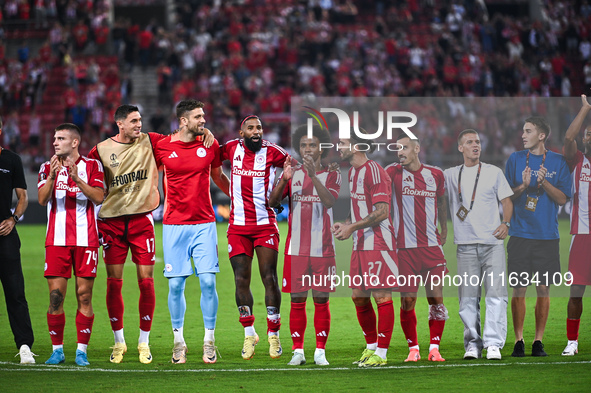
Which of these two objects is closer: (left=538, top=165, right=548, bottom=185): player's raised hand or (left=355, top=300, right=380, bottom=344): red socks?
(left=355, top=300, right=380, bottom=344): red socks

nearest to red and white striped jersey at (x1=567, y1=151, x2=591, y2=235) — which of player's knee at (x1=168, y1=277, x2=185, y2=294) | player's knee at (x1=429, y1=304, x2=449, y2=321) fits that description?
player's knee at (x1=429, y1=304, x2=449, y2=321)

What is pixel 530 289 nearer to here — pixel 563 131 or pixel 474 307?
pixel 474 307

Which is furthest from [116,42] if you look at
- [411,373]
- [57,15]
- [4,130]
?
[411,373]

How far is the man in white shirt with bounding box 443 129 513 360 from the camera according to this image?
747 cm

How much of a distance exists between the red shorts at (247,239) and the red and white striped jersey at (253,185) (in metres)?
0.07

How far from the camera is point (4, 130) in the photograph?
24297mm

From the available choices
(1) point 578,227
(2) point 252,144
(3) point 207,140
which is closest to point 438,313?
A: (1) point 578,227

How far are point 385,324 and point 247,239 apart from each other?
1609 millimetres

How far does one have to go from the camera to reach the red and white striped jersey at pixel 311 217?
7.58 meters

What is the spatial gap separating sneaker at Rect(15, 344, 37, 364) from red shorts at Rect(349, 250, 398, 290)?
310 centimetres

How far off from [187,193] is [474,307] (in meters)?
2.94

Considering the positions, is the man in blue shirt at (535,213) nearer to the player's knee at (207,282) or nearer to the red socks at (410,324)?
the red socks at (410,324)

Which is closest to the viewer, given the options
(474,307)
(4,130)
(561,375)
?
(561,375)

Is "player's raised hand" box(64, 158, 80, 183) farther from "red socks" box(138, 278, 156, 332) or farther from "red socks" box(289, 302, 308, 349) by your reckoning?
"red socks" box(289, 302, 308, 349)
